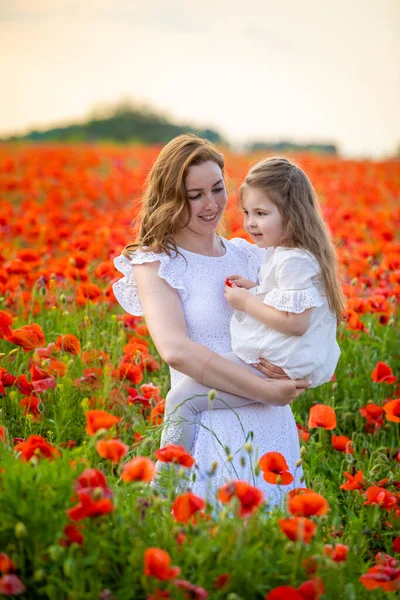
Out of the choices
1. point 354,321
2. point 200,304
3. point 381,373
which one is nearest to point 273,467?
point 200,304

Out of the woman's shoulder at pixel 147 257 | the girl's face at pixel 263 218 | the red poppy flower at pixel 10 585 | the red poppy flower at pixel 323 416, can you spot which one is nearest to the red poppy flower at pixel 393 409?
the red poppy flower at pixel 323 416

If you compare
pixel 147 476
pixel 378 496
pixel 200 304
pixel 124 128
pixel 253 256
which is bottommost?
pixel 378 496

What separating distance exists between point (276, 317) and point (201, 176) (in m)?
0.62

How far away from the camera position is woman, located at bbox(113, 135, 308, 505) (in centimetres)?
270

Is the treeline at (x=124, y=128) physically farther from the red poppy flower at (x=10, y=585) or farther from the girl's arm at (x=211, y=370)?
the red poppy flower at (x=10, y=585)

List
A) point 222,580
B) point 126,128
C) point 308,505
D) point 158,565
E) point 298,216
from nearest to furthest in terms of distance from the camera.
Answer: point 158,565
point 222,580
point 308,505
point 298,216
point 126,128

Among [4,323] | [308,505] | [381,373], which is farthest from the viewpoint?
[381,373]

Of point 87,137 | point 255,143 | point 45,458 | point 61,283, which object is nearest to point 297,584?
point 45,458

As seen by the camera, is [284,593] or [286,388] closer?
[284,593]

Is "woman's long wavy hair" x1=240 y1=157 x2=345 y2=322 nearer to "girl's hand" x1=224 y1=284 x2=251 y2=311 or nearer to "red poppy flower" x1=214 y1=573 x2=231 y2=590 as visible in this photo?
"girl's hand" x1=224 y1=284 x2=251 y2=311

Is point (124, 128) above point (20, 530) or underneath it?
above

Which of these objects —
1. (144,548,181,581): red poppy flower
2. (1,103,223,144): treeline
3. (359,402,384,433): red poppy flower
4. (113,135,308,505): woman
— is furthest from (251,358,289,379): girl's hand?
(1,103,223,144): treeline

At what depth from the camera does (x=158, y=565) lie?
1.65 metres

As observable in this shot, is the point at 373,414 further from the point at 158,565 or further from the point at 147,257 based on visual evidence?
the point at 158,565
